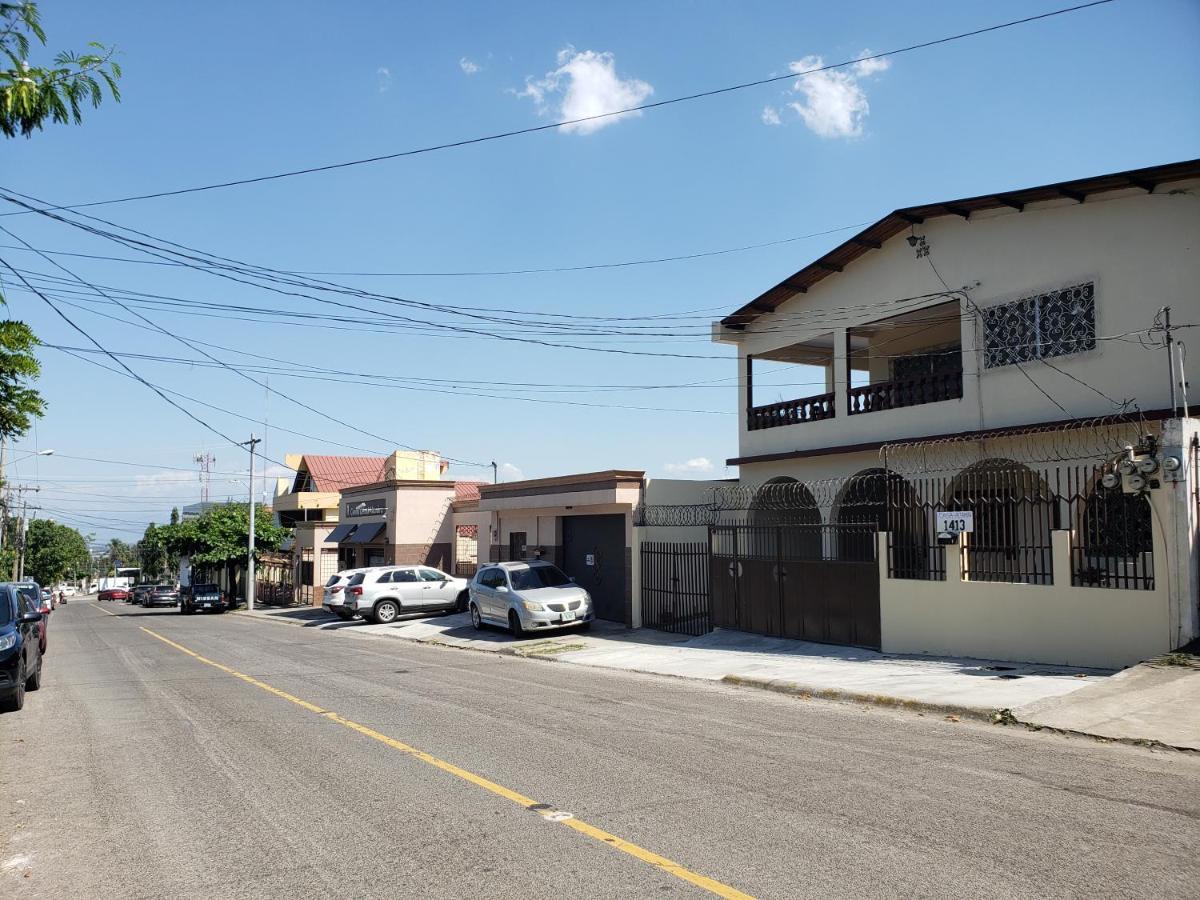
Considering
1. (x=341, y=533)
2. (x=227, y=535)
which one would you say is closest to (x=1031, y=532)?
(x=341, y=533)

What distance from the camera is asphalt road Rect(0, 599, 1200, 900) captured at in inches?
201

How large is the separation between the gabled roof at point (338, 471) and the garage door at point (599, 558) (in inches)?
1067

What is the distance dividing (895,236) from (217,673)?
15657mm

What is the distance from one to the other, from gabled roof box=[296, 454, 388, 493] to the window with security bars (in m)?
38.2

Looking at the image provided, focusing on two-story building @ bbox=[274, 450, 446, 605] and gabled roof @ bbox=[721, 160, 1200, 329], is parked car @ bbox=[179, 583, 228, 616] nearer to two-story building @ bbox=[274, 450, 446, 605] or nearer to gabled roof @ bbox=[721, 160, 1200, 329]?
two-story building @ bbox=[274, 450, 446, 605]

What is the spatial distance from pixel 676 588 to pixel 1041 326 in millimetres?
9220

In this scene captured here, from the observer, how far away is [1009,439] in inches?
614

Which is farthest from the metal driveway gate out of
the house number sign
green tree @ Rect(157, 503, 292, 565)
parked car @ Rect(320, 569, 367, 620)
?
green tree @ Rect(157, 503, 292, 565)

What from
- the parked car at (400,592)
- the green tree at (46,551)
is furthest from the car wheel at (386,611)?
Result: the green tree at (46,551)

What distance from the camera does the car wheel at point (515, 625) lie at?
20.8 m

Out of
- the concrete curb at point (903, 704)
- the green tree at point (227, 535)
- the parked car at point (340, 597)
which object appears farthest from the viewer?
the green tree at point (227, 535)

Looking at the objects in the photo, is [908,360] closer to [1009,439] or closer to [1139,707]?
[1009,439]

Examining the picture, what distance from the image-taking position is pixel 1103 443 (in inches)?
561

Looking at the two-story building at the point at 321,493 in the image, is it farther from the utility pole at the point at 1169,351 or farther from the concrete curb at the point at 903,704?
the utility pole at the point at 1169,351
